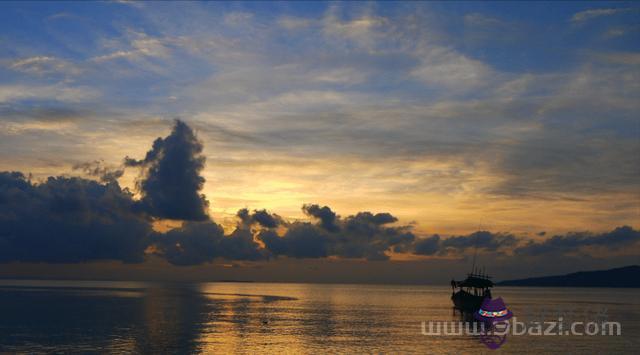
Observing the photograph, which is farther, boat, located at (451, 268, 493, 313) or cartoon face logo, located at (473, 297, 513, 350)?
boat, located at (451, 268, 493, 313)

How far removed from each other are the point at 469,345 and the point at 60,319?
7201 centimetres

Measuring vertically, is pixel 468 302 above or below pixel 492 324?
above

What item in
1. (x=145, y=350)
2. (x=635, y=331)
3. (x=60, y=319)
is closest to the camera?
(x=145, y=350)

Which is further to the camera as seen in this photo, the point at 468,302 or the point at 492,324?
the point at 468,302

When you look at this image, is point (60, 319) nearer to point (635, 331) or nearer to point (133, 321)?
point (133, 321)

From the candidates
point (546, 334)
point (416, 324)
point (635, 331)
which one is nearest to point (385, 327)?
point (416, 324)

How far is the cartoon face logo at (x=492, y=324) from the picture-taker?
76.9 metres

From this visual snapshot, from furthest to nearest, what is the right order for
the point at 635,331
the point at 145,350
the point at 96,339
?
the point at 635,331 < the point at 96,339 < the point at 145,350

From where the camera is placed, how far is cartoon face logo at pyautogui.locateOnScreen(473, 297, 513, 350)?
76931 millimetres

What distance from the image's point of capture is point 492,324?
4112 inches

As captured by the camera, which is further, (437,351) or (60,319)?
(60,319)

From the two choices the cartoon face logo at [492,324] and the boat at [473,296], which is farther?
the boat at [473,296]

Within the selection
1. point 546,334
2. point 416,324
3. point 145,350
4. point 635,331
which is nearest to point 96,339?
point 145,350

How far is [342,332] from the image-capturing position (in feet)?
287
